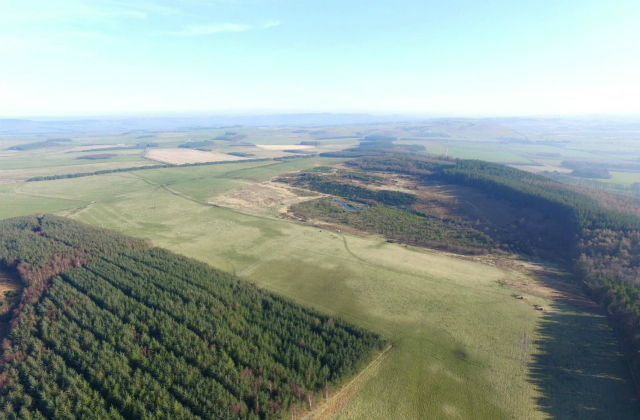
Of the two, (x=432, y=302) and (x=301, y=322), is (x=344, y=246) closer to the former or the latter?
(x=432, y=302)

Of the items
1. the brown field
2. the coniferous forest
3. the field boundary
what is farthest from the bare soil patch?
the brown field

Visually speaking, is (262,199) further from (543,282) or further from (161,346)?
(543,282)

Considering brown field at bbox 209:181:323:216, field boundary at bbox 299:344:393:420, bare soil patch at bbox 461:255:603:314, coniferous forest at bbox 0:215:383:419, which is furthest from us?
brown field at bbox 209:181:323:216

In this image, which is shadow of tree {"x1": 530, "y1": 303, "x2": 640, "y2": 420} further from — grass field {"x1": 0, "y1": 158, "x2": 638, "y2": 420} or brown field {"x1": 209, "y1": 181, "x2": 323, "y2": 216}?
brown field {"x1": 209, "y1": 181, "x2": 323, "y2": 216}

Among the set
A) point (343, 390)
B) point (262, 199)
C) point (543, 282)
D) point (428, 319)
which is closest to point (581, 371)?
point (428, 319)

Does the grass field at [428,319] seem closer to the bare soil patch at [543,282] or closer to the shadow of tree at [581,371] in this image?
the shadow of tree at [581,371]

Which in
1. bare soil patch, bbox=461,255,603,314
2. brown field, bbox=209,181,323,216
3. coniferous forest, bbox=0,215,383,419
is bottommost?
bare soil patch, bbox=461,255,603,314

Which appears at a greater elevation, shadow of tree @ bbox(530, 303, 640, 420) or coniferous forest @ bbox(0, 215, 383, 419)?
coniferous forest @ bbox(0, 215, 383, 419)
